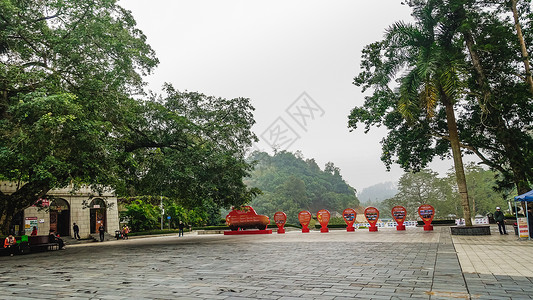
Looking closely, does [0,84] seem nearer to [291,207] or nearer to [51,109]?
[51,109]

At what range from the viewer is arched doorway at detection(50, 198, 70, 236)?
26.1 meters

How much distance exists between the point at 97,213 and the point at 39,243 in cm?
1347

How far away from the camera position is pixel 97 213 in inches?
1144

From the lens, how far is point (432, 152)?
68.2ft

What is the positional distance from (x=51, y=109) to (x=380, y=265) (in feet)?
34.6

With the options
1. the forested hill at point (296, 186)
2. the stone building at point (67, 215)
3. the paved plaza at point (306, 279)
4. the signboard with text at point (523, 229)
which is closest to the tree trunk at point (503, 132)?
the signboard with text at point (523, 229)

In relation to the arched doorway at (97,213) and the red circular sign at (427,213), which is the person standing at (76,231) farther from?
the red circular sign at (427,213)

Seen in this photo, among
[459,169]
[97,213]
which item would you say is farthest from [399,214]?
[97,213]

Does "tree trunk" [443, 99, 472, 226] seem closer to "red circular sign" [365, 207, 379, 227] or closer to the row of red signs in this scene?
the row of red signs

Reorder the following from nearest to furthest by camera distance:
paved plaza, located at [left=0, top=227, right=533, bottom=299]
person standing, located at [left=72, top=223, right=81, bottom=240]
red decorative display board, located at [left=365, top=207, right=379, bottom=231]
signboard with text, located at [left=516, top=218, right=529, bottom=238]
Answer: paved plaza, located at [left=0, top=227, right=533, bottom=299] < signboard with text, located at [left=516, top=218, right=529, bottom=238] < red decorative display board, located at [left=365, top=207, right=379, bottom=231] < person standing, located at [left=72, top=223, right=81, bottom=240]

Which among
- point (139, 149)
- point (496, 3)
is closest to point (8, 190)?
point (139, 149)

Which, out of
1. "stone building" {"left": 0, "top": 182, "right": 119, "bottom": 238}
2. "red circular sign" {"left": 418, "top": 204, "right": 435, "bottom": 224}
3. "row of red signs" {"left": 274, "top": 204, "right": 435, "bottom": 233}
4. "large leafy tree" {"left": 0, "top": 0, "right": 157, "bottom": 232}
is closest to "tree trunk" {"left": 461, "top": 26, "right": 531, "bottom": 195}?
"red circular sign" {"left": 418, "top": 204, "right": 435, "bottom": 224}

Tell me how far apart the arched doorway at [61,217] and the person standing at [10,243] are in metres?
12.2

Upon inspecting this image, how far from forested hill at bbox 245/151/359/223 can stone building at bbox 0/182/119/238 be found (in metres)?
32.2
